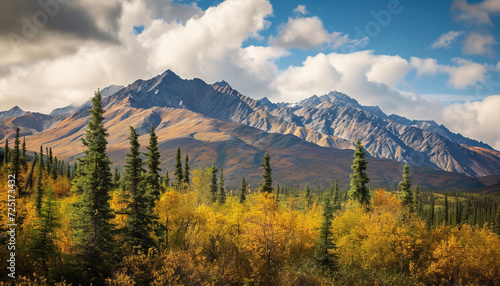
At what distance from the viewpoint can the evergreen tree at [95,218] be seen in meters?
30.5

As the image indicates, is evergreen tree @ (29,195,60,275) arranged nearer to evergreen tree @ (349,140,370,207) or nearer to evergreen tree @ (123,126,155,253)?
evergreen tree @ (123,126,155,253)

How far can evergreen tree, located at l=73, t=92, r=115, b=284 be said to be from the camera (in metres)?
30.5

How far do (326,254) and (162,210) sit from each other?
23781mm

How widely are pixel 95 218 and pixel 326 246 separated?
29579 mm

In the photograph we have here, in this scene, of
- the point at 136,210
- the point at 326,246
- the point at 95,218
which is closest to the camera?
the point at 95,218

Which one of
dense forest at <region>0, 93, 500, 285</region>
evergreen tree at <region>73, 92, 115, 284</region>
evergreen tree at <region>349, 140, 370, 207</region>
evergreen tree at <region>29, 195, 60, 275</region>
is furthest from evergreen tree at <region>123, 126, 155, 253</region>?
evergreen tree at <region>349, 140, 370, 207</region>

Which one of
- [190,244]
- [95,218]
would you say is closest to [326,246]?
[190,244]

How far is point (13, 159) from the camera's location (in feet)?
234

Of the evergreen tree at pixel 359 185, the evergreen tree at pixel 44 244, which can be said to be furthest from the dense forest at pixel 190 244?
the evergreen tree at pixel 359 185

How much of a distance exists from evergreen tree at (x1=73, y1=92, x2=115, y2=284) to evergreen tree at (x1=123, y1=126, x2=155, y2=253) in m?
2.34

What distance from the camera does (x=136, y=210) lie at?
35.7m

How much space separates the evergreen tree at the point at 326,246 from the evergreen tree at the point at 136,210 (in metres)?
22.5

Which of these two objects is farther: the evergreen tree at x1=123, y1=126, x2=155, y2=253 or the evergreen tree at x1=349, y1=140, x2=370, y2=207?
the evergreen tree at x1=349, y1=140, x2=370, y2=207

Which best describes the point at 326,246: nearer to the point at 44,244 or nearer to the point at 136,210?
the point at 136,210
